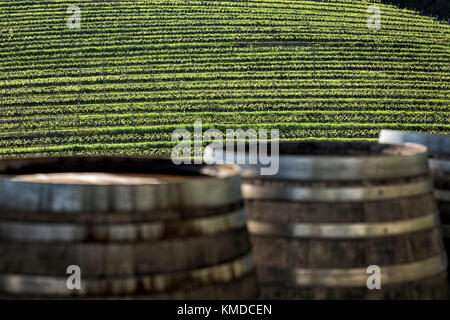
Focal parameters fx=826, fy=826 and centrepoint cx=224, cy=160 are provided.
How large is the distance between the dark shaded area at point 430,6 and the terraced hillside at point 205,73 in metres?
9.55

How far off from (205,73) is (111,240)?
38741mm

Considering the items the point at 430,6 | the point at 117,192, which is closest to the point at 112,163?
the point at 117,192

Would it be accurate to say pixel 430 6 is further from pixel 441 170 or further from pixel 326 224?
pixel 326 224

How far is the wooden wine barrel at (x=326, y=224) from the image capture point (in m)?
5.33

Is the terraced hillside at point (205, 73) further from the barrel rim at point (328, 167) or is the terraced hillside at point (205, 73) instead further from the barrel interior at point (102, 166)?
the barrel rim at point (328, 167)

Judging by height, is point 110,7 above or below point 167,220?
above

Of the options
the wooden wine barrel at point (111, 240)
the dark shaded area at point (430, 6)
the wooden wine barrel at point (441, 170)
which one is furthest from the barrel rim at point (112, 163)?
the dark shaded area at point (430, 6)

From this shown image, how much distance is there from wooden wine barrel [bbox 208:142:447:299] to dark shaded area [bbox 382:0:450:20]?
67.1m

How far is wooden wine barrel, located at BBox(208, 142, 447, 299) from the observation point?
5332 millimetres

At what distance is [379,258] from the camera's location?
5.44 m

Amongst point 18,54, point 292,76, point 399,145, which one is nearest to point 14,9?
point 18,54
